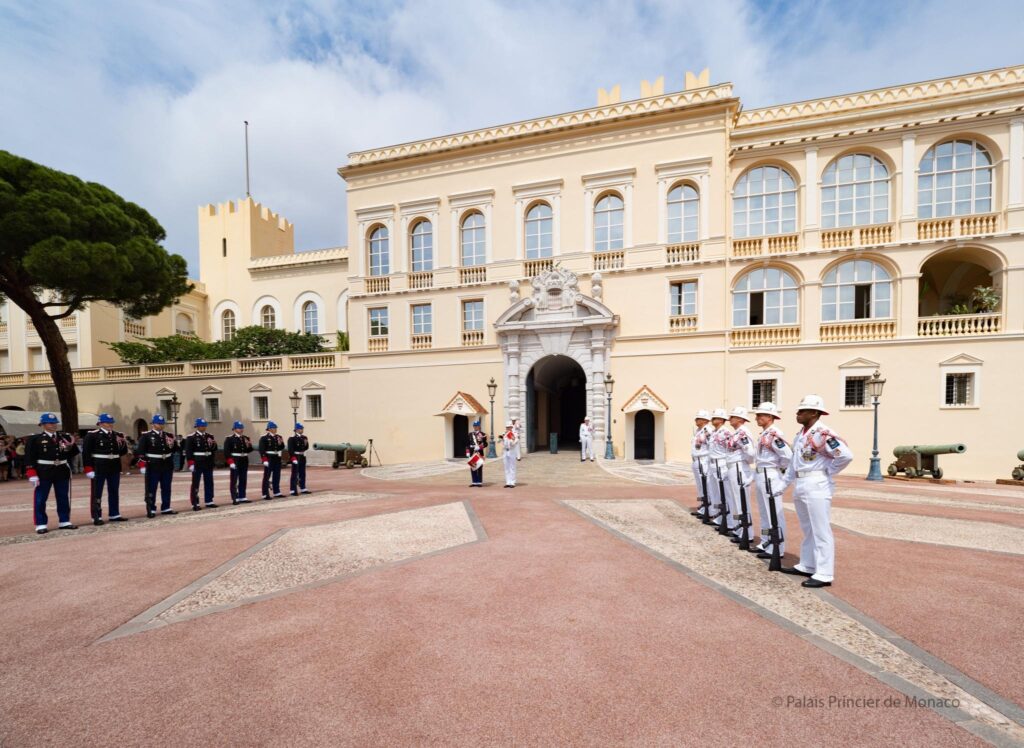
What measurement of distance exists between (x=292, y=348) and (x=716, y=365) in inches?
944

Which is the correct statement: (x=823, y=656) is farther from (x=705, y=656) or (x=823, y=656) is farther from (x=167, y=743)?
(x=167, y=743)

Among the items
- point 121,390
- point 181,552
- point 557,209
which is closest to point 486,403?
point 557,209

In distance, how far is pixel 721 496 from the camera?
8.03 m

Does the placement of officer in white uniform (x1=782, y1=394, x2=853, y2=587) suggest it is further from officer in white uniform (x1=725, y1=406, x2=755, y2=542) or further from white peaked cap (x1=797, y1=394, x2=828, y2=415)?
officer in white uniform (x1=725, y1=406, x2=755, y2=542)

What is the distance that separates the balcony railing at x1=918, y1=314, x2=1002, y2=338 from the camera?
57.6ft

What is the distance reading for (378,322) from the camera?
24281 millimetres

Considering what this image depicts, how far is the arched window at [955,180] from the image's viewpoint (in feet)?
59.5

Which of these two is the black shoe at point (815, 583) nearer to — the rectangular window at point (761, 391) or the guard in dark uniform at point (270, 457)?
the guard in dark uniform at point (270, 457)

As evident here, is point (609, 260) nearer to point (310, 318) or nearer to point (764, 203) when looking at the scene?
point (764, 203)

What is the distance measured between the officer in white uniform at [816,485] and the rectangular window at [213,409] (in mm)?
28488

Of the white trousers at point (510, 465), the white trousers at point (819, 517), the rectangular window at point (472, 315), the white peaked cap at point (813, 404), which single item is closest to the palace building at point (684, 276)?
the rectangular window at point (472, 315)

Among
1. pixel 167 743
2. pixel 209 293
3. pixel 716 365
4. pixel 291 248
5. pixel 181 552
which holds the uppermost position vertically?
pixel 291 248

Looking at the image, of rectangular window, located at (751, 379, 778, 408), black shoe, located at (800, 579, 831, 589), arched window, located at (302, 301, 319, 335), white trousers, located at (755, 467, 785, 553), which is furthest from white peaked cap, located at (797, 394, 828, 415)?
arched window, located at (302, 301, 319, 335)

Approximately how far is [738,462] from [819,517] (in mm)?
2226
